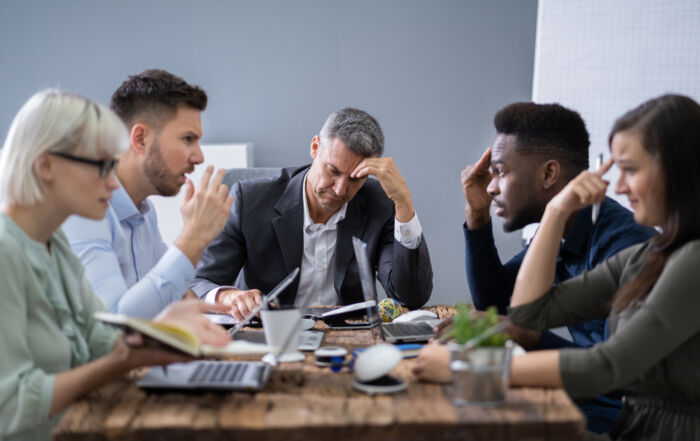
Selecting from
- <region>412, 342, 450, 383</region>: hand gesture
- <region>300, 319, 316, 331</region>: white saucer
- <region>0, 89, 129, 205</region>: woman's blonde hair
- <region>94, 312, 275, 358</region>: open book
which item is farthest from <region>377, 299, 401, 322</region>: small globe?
<region>0, 89, 129, 205</region>: woman's blonde hair

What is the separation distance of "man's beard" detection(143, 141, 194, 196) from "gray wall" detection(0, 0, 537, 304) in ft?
5.50

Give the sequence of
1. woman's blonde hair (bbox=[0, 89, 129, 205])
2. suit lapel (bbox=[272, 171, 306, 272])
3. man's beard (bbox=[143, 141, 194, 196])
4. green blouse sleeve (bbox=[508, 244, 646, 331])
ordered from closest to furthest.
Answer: woman's blonde hair (bbox=[0, 89, 129, 205]) → green blouse sleeve (bbox=[508, 244, 646, 331]) → man's beard (bbox=[143, 141, 194, 196]) → suit lapel (bbox=[272, 171, 306, 272])

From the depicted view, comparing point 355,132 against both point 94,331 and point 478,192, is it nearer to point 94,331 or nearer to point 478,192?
point 478,192

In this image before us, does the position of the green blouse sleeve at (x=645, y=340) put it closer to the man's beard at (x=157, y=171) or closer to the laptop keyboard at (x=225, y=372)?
the laptop keyboard at (x=225, y=372)

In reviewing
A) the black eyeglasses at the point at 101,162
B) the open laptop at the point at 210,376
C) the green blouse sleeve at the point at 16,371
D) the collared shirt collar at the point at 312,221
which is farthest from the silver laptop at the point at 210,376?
the collared shirt collar at the point at 312,221

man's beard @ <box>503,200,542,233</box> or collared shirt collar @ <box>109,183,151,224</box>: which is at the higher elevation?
collared shirt collar @ <box>109,183,151,224</box>

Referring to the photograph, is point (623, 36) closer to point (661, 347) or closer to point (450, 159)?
point (450, 159)

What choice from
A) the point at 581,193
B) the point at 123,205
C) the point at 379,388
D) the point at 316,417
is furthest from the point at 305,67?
the point at 316,417

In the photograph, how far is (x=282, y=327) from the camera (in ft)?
4.29

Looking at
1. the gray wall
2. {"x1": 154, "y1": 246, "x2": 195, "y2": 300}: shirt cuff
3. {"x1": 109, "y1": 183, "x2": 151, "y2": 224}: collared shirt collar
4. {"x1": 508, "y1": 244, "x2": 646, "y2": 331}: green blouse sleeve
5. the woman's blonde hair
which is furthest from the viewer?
the gray wall

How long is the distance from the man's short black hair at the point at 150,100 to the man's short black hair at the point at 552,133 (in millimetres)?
993

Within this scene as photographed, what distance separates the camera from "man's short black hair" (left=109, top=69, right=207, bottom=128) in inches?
74.3

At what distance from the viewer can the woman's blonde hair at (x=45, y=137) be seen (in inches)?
44.8

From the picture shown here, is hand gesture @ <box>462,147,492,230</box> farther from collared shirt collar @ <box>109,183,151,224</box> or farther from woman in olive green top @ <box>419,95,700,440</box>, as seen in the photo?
collared shirt collar @ <box>109,183,151,224</box>
